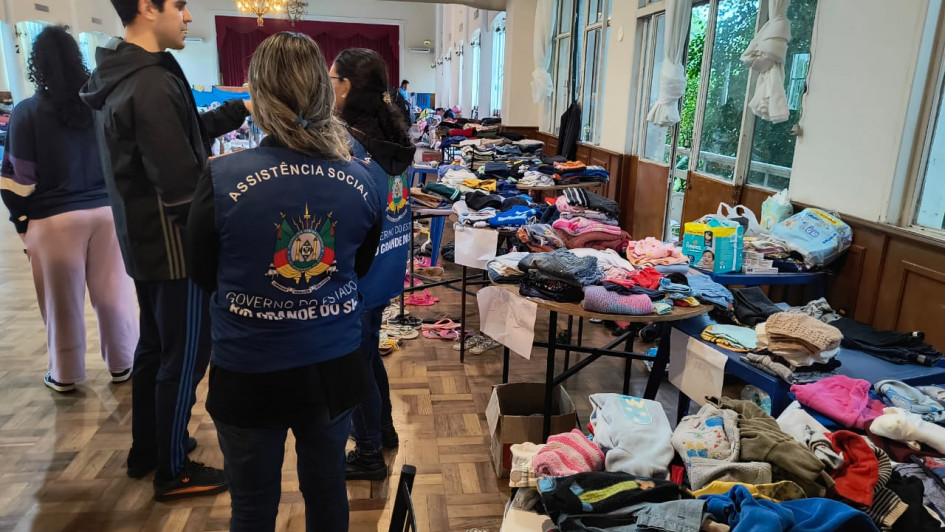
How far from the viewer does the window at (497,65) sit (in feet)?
35.0

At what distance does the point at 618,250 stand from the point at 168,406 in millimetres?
2033

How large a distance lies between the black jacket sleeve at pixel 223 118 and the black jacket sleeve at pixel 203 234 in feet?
3.19

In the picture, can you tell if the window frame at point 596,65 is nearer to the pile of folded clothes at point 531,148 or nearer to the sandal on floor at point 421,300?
the pile of folded clothes at point 531,148

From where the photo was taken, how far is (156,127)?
167cm

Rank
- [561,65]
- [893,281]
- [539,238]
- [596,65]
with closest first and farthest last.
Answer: [893,281]
[539,238]
[596,65]
[561,65]

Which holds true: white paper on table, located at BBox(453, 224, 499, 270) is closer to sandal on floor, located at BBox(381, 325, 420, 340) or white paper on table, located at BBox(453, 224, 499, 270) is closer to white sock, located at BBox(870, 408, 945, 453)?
sandal on floor, located at BBox(381, 325, 420, 340)

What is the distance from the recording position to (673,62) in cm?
447

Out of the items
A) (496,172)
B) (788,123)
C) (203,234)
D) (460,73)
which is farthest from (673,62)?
(460,73)

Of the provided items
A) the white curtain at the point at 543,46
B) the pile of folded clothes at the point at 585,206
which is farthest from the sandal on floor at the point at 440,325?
the white curtain at the point at 543,46

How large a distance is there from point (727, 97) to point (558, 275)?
270 cm

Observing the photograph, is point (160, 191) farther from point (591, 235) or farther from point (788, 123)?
point (788, 123)

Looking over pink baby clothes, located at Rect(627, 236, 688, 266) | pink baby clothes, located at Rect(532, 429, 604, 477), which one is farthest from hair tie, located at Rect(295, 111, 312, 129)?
pink baby clothes, located at Rect(627, 236, 688, 266)

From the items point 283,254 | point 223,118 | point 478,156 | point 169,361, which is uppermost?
point 223,118

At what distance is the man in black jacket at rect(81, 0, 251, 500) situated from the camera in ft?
5.53
